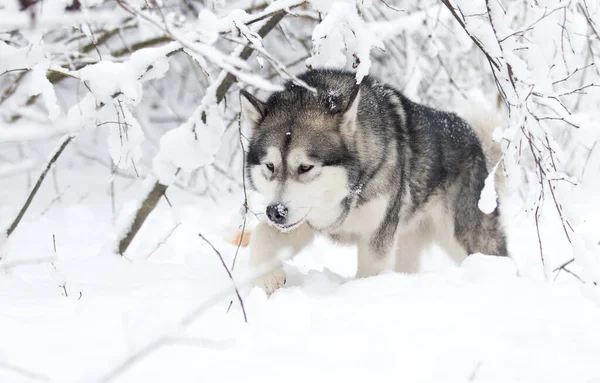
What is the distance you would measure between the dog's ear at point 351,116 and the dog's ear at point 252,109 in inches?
18.4

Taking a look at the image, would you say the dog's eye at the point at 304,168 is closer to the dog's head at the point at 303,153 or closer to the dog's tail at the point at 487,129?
the dog's head at the point at 303,153

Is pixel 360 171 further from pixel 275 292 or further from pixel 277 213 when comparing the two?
pixel 275 292

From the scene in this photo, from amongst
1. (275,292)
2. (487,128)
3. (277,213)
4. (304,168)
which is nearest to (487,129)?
(487,128)

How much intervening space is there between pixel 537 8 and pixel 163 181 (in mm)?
2109

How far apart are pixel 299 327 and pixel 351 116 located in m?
1.53

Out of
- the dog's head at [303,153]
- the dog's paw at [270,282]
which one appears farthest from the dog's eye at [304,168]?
the dog's paw at [270,282]

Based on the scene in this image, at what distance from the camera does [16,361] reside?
7.31 ft

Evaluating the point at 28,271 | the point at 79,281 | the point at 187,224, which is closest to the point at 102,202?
the point at 187,224

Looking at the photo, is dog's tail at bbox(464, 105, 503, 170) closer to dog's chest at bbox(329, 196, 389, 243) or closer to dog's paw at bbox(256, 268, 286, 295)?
dog's chest at bbox(329, 196, 389, 243)

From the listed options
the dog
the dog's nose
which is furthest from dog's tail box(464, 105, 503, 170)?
the dog's nose

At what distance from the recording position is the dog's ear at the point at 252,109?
3830mm

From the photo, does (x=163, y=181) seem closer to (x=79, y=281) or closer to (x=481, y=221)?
(x=79, y=281)

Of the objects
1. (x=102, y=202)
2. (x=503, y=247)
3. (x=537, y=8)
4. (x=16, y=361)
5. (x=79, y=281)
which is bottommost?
(x=102, y=202)

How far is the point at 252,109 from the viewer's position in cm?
390
